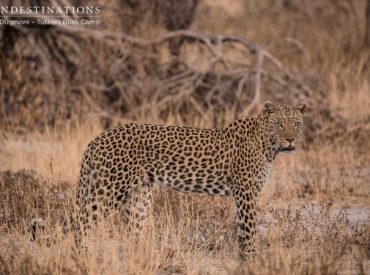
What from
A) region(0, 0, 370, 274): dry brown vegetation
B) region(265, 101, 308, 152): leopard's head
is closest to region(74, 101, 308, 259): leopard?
region(265, 101, 308, 152): leopard's head

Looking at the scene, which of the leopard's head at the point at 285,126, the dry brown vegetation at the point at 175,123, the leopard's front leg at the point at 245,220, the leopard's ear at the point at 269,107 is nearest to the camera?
the dry brown vegetation at the point at 175,123

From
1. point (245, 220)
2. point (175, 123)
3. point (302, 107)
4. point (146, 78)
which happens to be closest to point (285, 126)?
point (302, 107)

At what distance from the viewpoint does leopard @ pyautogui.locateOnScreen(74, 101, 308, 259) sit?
7.70 metres

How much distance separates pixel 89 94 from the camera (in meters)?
14.0

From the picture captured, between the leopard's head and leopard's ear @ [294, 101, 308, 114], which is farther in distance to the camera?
leopard's ear @ [294, 101, 308, 114]

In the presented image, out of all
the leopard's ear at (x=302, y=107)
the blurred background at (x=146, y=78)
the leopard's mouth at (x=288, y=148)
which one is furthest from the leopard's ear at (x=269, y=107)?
the blurred background at (x=146, y=78)

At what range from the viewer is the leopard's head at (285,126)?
7930 millimetres

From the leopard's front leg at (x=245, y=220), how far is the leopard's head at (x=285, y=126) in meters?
0.59

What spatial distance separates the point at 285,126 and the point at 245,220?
103 cm

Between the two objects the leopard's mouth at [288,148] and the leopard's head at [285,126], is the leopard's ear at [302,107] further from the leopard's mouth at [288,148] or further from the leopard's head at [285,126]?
the leopard's mouth at [288,148]

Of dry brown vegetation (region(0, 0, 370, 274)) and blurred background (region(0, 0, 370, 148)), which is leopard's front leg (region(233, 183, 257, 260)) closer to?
dry brown vegetation (region(0, 0, 370, 274))

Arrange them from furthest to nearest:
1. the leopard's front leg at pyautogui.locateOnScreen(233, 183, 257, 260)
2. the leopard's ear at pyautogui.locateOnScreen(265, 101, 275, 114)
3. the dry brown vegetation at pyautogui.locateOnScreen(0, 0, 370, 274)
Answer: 1. the leopard's ear at pyautogui.locateOnScreen(265, 101, 275, 114)
2. the leopard's front leg at pyautogui.locateOnScreen(233, 183, 257, 260)
3. the dry brown vegetation at pyautogui.locateOnScreen(0, 0, 370, 274)

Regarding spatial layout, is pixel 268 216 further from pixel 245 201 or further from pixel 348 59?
pixel 348 59

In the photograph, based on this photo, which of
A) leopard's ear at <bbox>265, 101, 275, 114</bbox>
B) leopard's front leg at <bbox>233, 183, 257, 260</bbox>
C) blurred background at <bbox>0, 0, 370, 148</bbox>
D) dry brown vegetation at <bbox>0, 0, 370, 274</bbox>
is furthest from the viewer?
blurred background at <bbox>0, 0, 370, 148</bbox>
